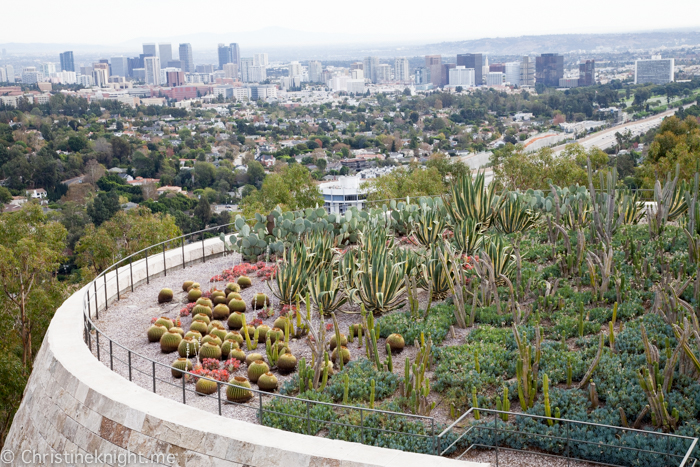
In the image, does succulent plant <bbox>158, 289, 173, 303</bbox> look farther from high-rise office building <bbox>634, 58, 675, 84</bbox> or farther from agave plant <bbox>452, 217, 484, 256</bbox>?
high-rise office building <bbox>634, 58, 675, 84</bbox>

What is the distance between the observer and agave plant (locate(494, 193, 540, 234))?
997 centimetres

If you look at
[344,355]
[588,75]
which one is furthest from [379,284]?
[588,75]

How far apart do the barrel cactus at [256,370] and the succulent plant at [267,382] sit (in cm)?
16

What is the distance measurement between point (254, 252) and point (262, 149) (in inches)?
4081

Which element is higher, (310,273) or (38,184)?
(310,273)

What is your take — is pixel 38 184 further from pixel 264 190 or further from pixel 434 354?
pixel 434 354

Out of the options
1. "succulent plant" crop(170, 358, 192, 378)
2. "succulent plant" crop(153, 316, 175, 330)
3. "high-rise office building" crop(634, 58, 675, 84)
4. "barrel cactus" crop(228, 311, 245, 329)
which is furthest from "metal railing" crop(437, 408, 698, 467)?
"high-rise office building" crop(634, 58, 675, 84)

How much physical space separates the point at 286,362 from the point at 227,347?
2.55ft

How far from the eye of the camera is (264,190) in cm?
2355

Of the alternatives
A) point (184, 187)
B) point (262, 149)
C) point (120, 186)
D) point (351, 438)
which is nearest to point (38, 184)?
point (120, 186)

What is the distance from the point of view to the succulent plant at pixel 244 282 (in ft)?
30.6

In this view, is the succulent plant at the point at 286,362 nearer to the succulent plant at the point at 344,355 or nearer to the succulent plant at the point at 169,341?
the succulent plant at the point at 344,355

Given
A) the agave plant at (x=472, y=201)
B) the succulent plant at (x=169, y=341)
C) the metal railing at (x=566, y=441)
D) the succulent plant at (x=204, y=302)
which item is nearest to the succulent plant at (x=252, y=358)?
the succulent plant at (x=169, y=341)

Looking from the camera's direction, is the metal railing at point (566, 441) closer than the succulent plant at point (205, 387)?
Yes
